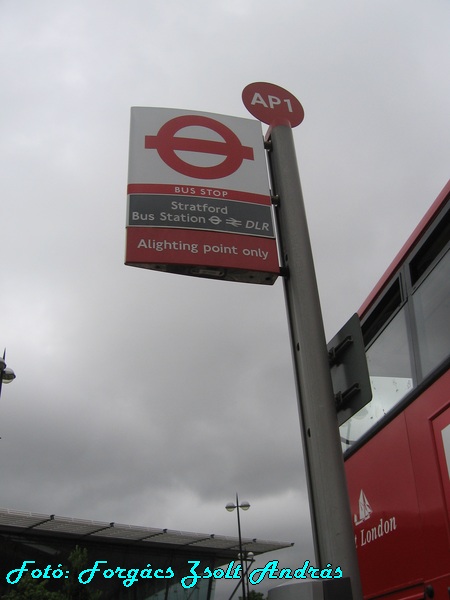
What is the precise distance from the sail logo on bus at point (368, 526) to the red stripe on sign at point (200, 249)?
2577 mm

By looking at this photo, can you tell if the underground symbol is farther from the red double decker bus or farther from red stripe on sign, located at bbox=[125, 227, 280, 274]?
the red double decker bus

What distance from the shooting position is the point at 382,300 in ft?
19.6

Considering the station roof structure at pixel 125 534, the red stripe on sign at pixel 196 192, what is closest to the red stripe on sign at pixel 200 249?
the red stripe on sign at pixel 196 192

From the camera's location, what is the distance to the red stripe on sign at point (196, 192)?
4047 mm

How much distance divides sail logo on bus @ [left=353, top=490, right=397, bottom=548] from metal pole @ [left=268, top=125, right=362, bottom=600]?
94.6 inches

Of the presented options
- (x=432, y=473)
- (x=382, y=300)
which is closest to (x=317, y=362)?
(x=432, y=473)

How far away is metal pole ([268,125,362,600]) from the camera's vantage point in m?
2.79

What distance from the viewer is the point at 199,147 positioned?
430 cm

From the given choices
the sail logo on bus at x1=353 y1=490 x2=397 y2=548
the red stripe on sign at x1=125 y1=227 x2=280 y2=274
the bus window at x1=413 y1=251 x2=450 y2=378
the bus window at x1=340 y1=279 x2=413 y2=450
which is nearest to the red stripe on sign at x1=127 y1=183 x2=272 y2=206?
the red stripe on sign at x1=125 y1=227 x2=280 y2=274

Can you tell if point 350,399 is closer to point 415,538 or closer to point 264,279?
point 264,279

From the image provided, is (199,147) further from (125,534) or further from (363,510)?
(125,534)

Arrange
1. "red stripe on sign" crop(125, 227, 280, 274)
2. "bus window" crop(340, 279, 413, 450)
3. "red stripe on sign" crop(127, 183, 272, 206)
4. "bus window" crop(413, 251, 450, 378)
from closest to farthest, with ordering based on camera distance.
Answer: "red stripe on sign" crop(125, 227, 280, 274)
"red stripe on sign" crop(127, 183, 272, 206)
"bus window" crop(413, 251, 450, 378)
"bus window" crop(340, 279, 413, 450)

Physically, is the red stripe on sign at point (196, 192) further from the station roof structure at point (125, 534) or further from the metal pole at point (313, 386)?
the station roof structure at point (125, 534)

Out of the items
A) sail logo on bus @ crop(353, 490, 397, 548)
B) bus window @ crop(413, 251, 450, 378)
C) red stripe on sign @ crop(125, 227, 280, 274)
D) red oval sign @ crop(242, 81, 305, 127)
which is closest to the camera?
red stripe on sign @ crop(125, 227, 280, 274)
